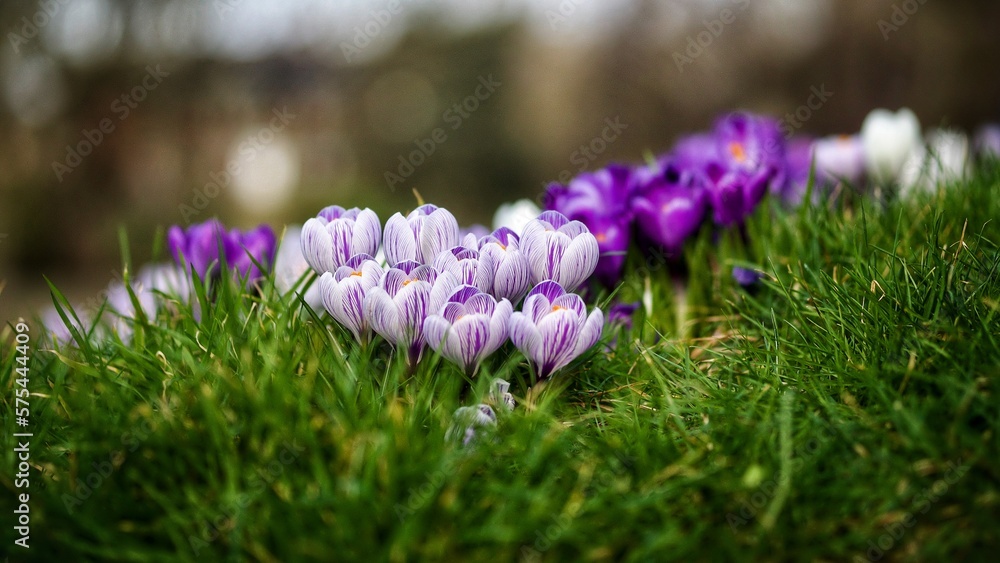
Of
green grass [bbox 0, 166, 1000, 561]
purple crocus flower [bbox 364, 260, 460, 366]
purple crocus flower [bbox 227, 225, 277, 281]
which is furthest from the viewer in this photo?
purple crocus flower [bbox 227, 225, 277, 281]

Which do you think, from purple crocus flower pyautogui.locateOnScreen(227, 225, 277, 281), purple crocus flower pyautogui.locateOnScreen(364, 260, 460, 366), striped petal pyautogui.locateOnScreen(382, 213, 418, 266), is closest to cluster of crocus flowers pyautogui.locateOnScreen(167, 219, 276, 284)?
purple crocus flower pyautogui.locateOnScreen(227, 225, 277, 281)

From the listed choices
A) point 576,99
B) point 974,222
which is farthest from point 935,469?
point 576,99

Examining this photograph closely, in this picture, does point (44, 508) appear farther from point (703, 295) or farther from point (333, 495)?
point (703, 295)

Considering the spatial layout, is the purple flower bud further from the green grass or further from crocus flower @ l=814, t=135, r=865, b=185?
crocus flower @ l=814, t=135, r=865, b=185

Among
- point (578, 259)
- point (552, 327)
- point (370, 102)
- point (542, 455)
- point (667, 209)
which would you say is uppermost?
point (370, 102)

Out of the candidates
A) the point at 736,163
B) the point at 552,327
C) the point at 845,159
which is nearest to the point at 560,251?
the point at 552,327

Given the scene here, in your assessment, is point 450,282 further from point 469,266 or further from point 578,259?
point 578,259

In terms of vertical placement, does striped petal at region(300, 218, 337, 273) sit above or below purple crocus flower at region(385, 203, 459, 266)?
above
